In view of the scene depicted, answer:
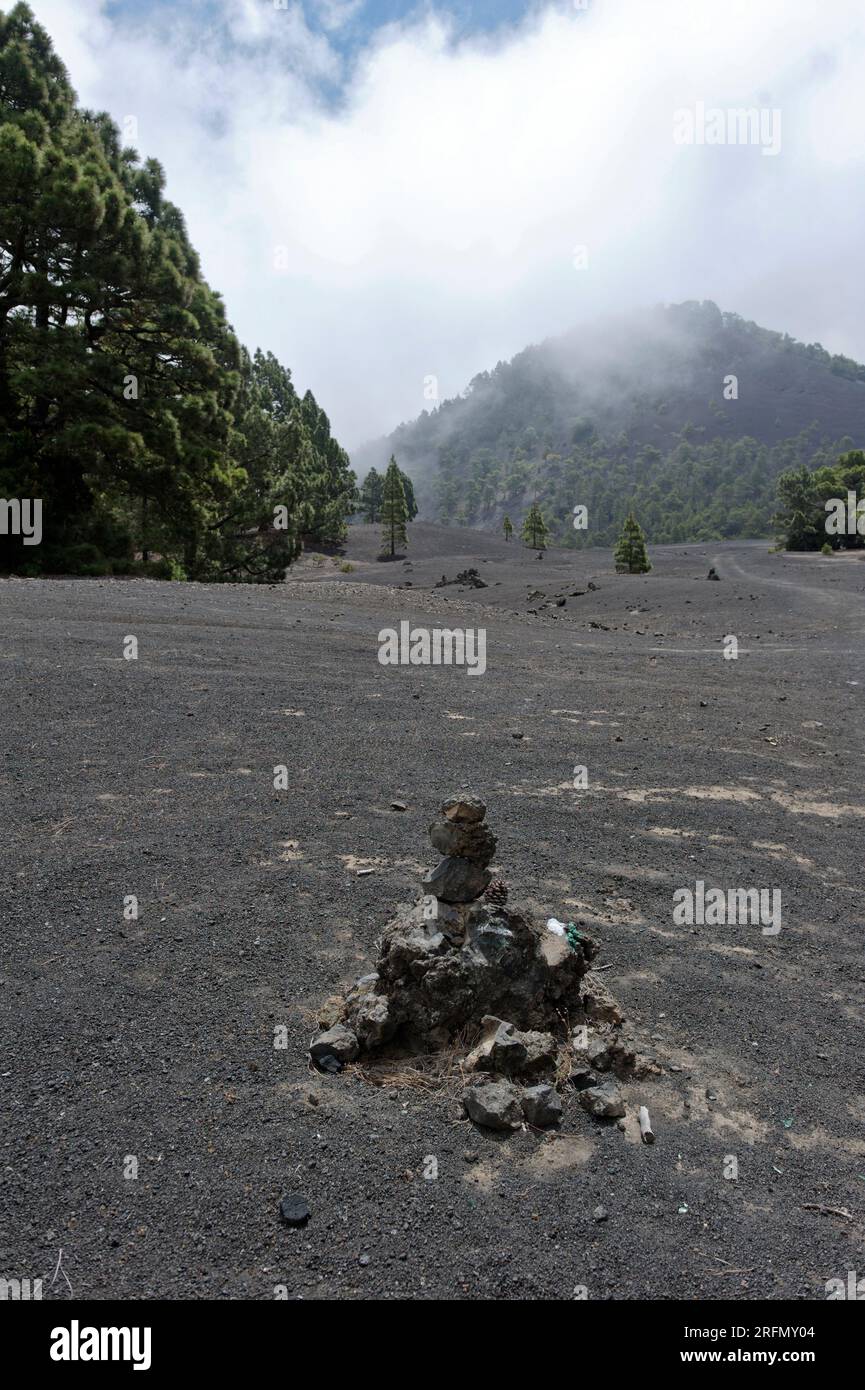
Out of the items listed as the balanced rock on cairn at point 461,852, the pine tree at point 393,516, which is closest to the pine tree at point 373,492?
the pine tree at point 393,516

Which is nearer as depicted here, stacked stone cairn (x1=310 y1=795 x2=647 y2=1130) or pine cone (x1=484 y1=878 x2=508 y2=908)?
stacked stone cairn (x1=310 y1=795 x2=647 y2=1130)

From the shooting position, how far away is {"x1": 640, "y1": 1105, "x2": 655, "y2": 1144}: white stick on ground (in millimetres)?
2579

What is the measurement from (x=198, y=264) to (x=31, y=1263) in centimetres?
2457

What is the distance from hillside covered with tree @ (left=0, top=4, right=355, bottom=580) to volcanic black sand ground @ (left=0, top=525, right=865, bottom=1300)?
1004 cm

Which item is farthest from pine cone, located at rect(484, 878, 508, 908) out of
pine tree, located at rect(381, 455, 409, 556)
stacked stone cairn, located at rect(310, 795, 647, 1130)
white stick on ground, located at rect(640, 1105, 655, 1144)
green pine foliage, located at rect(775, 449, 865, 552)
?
pine tree, located at rect(381, 455, 409, 556)

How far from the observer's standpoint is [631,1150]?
2.54 meters

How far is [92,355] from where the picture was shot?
16672mm

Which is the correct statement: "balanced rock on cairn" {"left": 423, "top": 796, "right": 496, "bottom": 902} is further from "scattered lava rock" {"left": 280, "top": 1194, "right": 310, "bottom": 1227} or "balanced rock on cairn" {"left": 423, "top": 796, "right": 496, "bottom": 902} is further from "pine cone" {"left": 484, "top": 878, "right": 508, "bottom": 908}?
"scattered lava rock" {"left": 280, "top": 1194, "right": 310, "bottom": 1227}

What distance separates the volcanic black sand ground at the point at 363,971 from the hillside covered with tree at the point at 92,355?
10038 mm

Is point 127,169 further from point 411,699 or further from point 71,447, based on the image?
Result: point 411,699

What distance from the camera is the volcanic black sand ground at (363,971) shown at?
2168mm

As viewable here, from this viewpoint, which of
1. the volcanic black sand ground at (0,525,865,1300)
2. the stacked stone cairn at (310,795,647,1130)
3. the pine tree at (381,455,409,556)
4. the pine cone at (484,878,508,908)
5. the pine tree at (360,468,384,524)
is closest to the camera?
the volcanic black sand ground at (0,525,865,1300)
